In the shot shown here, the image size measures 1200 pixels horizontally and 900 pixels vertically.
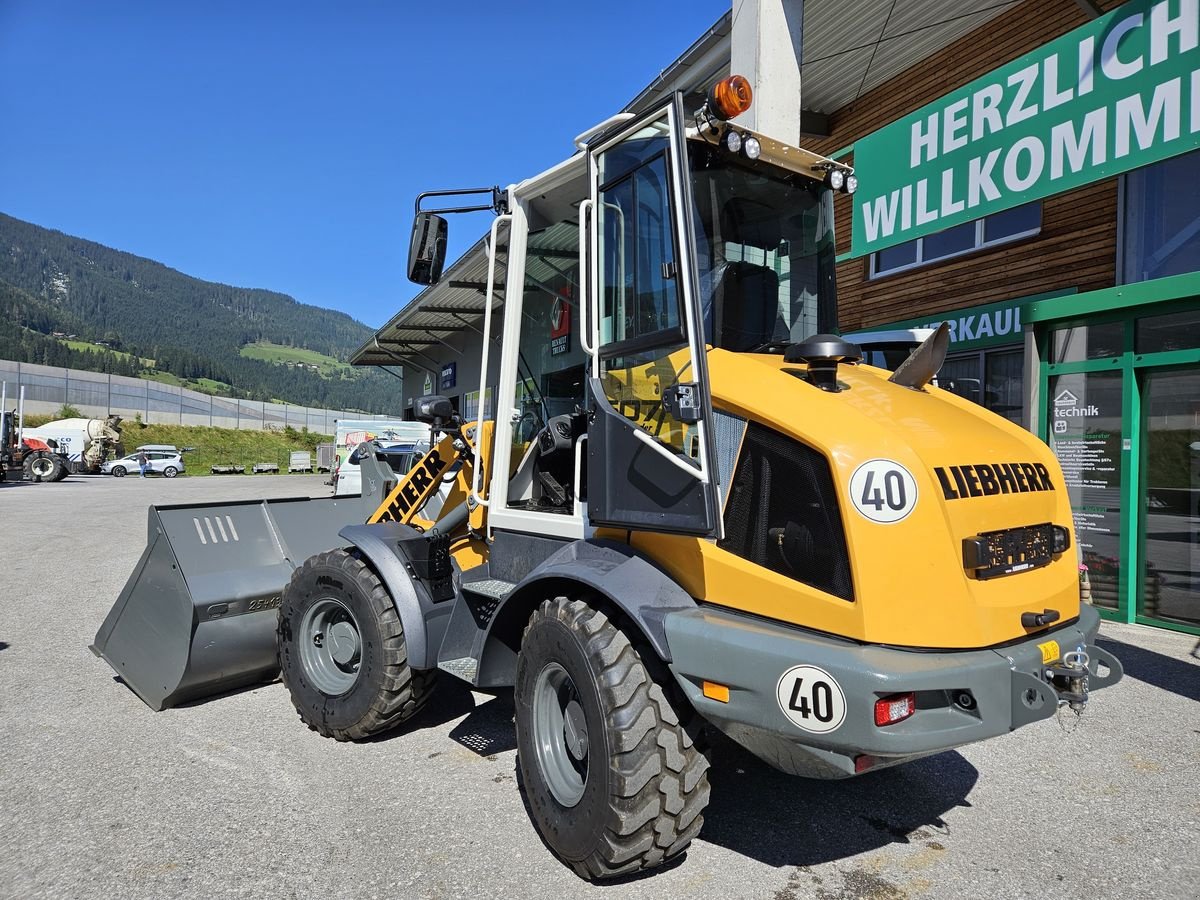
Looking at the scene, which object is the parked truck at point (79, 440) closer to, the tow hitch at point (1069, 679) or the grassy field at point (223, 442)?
the grassy field at point (223, 442)

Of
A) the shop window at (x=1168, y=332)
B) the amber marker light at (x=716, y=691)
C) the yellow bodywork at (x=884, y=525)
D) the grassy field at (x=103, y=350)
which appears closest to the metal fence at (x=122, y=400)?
the grassy field at (x=103, y=350)

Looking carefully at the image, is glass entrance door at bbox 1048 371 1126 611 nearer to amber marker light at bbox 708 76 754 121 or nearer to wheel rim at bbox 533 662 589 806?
amber marker light at bbox 708 76 754 121

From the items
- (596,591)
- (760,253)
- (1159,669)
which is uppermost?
(760,253)

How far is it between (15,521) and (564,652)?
17.0 metres

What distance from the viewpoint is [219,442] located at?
201 feet

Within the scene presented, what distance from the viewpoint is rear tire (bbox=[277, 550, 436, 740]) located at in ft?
12.5

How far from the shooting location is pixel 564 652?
2.89 meters

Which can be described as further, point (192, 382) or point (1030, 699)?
point (192, 382)

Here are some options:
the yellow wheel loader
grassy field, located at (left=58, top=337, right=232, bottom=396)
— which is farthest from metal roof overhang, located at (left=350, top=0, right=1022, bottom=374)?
grassy field, located at (left=58, top=337, right=232, bottom=396)

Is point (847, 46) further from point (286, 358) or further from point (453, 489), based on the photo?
point (286, 358)

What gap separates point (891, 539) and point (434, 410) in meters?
2.53

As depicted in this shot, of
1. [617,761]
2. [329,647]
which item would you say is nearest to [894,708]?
[617,761]

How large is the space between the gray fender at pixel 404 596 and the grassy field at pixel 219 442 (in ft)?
161

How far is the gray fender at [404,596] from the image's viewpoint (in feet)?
12.5
